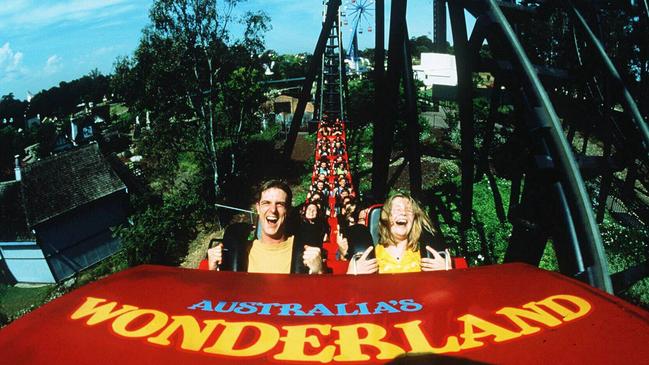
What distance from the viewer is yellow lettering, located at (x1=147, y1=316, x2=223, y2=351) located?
126 cm

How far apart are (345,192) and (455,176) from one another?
6.32 metres

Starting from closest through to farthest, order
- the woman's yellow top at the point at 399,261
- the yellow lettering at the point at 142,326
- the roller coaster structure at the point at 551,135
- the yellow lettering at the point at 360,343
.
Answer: the yellow lettering at the point at 360,343 → the yellow lettering at the point at 142,326 → the roller coaster structure at the point at 551,135 → the woman's yellow top at the point at 399,261

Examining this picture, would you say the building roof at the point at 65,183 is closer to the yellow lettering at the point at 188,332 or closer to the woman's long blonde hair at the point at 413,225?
the woman's long blonde hair at the point at 413,225

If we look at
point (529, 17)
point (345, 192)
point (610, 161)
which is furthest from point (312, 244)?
point (345, 192)

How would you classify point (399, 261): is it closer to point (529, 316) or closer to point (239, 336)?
point (529, 316)

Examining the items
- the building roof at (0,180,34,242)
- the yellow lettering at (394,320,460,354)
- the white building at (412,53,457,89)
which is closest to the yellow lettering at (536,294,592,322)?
the yellow lettering at (394,320,460,354)

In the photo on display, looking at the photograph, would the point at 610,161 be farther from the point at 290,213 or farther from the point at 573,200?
the point at 290,213

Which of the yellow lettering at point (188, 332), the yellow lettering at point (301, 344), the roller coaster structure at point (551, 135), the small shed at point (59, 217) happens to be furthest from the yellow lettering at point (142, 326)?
the small shed at point (59, 217)

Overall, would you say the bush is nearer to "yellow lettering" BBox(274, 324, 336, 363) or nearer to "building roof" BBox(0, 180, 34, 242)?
"building roof" BBox(0, 180, 34, 242)

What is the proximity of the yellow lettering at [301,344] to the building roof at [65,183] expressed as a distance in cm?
2627

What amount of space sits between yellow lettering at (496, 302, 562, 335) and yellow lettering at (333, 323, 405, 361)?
0.45 m

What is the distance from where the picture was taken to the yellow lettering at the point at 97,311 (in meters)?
1.41

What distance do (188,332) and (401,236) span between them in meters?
2.00

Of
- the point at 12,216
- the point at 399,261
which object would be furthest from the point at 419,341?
Answer: the point at 12,216
